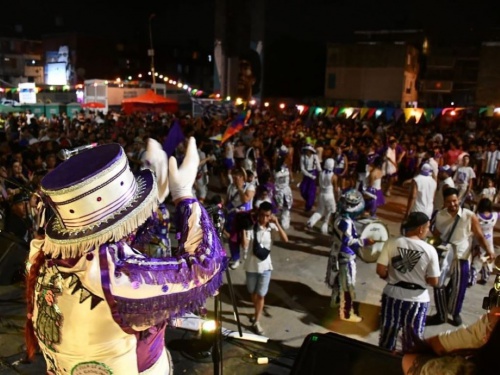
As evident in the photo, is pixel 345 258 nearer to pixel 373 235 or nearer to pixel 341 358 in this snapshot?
pixel 373 235

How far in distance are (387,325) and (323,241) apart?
4.43 meters

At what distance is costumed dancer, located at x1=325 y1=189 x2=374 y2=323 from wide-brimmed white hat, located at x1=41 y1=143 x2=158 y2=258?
402cm

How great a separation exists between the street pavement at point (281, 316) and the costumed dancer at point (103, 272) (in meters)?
1.21

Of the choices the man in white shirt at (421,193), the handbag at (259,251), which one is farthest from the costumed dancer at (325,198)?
the handbag at (259,251)

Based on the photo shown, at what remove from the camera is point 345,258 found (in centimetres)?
563

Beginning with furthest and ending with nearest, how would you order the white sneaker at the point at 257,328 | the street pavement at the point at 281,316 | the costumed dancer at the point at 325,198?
1. the costumed dancer at the point at 325,198
2. the white sneaker at the point at 257,328
3. the street pavement at the point at 281,316

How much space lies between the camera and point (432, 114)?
22406 mm

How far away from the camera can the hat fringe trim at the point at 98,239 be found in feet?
6.32

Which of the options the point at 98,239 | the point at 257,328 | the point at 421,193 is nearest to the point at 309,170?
the point at 421,193

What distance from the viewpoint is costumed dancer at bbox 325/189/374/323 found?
5.65m

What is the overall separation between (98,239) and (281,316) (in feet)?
14.3

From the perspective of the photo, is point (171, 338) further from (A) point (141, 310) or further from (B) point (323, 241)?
(B) point (323, 241)

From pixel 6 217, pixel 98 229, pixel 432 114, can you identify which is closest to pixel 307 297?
pixel 6 217

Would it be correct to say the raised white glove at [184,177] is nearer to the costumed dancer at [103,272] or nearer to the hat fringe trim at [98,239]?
the costumed dancer at [103,272]
